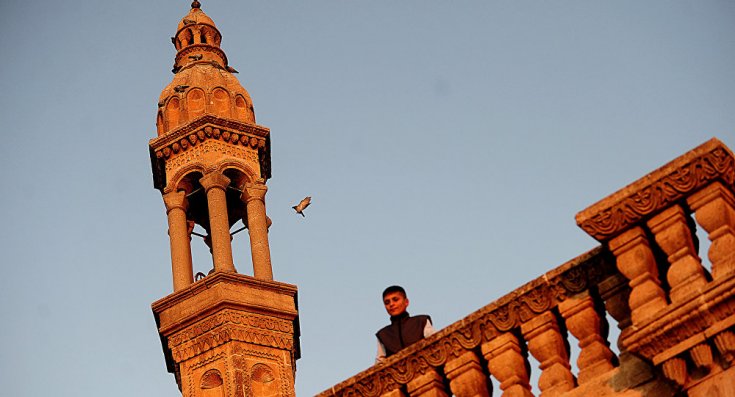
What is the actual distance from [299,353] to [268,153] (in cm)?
319

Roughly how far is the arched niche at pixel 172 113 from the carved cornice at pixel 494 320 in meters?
11.7

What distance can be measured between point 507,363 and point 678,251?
145cm

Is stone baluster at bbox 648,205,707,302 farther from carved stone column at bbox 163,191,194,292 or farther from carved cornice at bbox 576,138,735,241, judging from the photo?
carved stone column at bbox 163,191,194,292

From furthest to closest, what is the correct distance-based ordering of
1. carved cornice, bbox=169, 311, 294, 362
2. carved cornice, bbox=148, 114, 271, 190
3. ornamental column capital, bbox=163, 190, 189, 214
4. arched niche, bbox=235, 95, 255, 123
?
arched niche, bbox=235, 95, 255, 123 < carved cornice, bbox=148, 114, 271, 190 < ornamental column capital, bbox=163, 190, 189, 214 < carved cornice, bbox=169, 311, 294, 362

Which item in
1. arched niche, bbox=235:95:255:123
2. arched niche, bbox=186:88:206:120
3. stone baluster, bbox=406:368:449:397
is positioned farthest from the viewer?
arched niche, bbox=235:95:255:123

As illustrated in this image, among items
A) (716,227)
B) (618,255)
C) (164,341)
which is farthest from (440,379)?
(164,341)

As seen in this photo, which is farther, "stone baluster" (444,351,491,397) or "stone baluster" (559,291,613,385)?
"stone baluster" (444,351,491,397)

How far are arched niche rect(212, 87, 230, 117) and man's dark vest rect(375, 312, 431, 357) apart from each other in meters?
10.4

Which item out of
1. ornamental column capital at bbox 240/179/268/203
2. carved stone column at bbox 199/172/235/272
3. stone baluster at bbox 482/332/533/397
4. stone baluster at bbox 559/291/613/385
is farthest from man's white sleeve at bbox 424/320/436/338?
ornamental column capital at bbox 240/179/268/203

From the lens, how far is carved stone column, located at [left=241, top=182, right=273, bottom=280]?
67.6ft

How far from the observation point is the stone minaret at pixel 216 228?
19.3m

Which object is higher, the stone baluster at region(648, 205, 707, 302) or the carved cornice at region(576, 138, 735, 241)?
the carved cornice at region(576, 138, 735, 241)

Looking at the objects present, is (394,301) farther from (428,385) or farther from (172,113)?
(172,113)

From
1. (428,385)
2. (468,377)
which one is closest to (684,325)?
(468,377)
